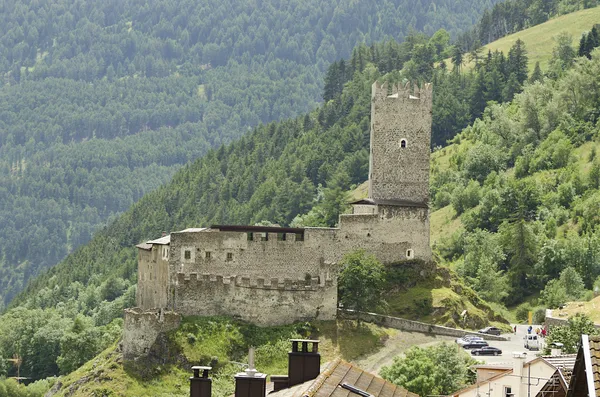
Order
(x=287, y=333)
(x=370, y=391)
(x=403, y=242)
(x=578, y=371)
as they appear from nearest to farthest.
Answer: (x=578, y=371), (x=370, y=391), (x=287, y=333), (x=403, y=242)

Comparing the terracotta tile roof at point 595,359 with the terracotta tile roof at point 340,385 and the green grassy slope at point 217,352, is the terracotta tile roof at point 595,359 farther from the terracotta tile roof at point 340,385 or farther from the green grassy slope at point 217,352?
the green grassy slope at point 217,352

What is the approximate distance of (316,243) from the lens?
105 m

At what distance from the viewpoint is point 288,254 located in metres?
104

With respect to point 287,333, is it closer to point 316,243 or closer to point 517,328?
point 316,243


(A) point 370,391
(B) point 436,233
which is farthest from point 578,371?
(B) point 436,233

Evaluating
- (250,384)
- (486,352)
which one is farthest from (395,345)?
(250,384)

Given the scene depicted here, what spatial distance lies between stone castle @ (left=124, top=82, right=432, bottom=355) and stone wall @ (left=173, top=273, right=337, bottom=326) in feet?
0.22

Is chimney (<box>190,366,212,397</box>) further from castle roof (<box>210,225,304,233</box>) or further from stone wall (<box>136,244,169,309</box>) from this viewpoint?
castle roof (<box>210,225,304,233</box>)

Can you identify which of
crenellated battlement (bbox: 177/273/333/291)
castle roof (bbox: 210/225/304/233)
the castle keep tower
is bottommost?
crenellated battlement (bbox: 177/273/333/291)

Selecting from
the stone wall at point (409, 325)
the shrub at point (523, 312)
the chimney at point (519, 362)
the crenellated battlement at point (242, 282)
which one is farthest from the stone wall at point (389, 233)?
the chimney at point (519, 362)

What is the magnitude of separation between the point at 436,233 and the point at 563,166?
16698mm

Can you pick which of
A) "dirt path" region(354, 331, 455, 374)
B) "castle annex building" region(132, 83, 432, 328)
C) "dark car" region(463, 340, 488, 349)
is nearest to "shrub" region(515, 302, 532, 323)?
"castle annex building" region(132, 83, 432, 328)

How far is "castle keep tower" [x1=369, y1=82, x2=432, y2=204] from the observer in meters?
111

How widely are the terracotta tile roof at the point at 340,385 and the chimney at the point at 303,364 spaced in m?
0.37
